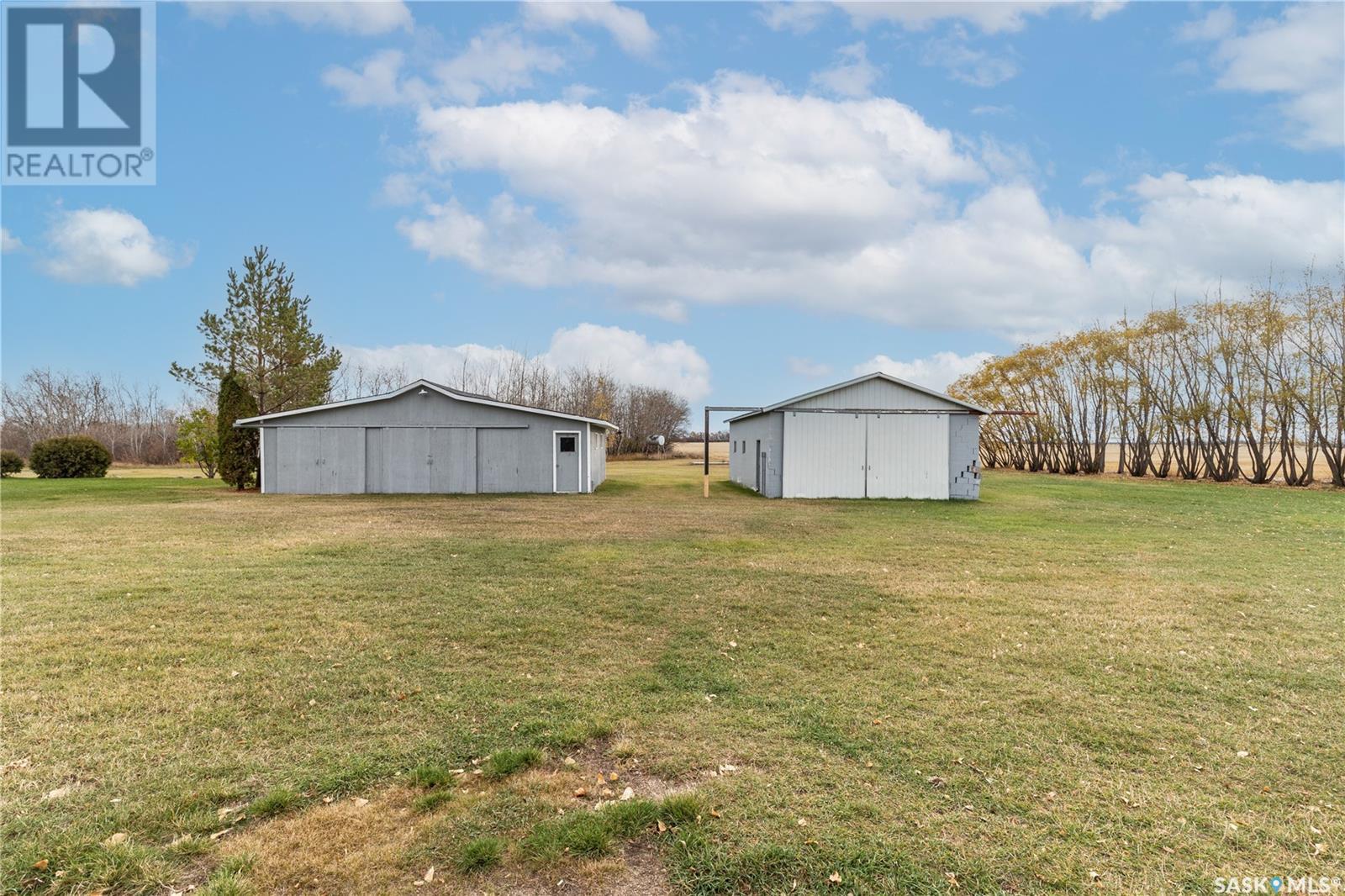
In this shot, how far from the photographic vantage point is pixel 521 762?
3574 millimetres

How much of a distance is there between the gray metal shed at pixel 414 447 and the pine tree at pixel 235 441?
0.93m

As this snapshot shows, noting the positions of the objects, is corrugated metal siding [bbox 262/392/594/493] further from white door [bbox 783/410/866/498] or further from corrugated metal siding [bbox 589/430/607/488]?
white door [bbox 783/410/866/498]

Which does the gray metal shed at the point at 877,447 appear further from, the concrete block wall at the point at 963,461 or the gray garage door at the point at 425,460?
the gray garage door at the point at 425,460

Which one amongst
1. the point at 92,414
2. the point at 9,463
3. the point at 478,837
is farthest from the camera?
the point at 92,414

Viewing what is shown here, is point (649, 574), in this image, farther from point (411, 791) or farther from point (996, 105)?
point (996, 105)

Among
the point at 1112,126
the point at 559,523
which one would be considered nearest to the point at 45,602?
the point at 559,523

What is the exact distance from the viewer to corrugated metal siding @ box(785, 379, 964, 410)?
64.8ft

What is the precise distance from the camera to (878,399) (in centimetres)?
1981

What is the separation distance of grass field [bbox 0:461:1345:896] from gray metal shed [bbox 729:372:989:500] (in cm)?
1035

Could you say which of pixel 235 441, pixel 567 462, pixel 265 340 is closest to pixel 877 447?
pixel 567 462

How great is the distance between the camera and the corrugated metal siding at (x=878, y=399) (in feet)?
64.8

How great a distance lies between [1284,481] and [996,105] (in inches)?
917

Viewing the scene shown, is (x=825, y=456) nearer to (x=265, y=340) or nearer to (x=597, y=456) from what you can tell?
(x=597, y=456)

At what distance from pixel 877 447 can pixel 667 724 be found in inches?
676
